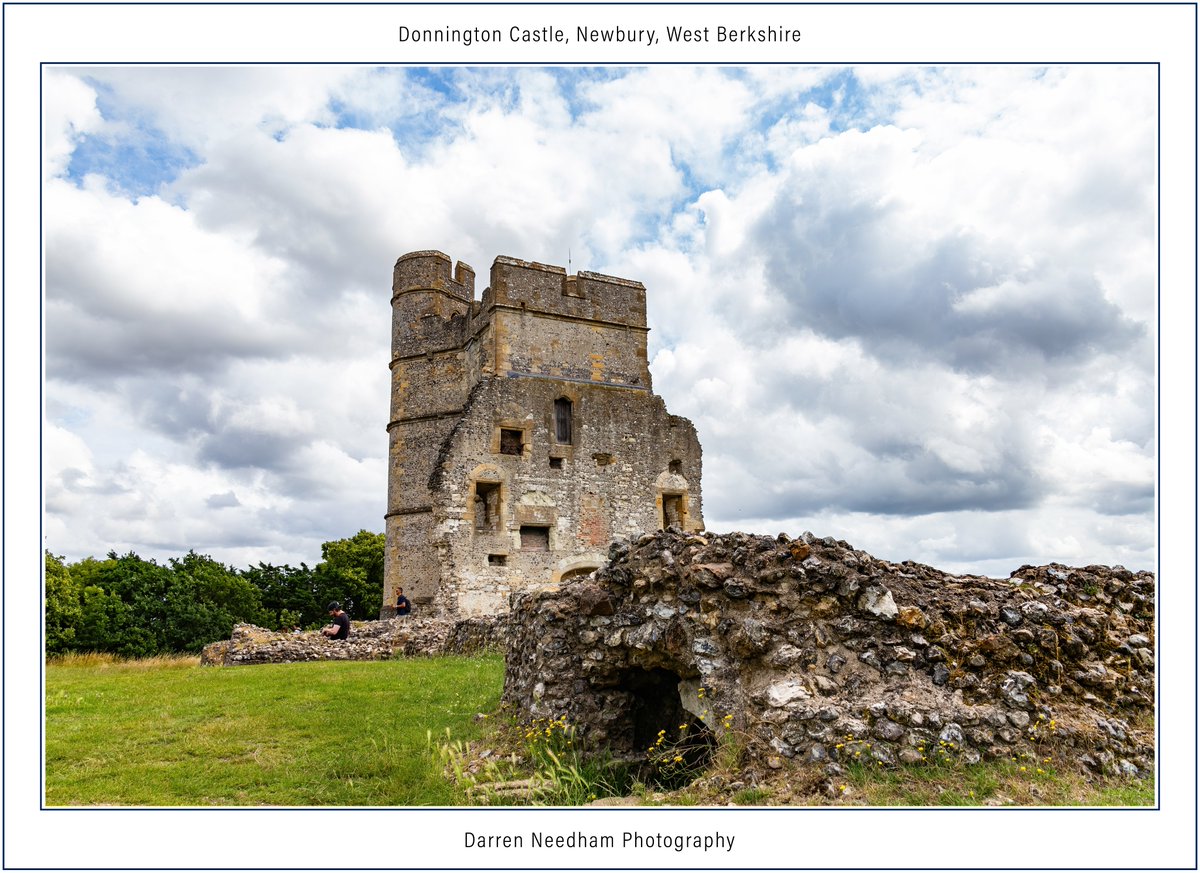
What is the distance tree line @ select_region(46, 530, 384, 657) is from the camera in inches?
1273

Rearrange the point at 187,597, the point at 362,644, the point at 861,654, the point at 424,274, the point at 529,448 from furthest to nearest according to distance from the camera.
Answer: the point at 187,597
the point at 424,274
the point at 529,448
the point at 362,644
the point at 861,654

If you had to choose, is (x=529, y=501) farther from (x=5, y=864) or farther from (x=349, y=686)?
(x=5, y=864)

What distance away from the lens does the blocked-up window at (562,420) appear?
2212 cm

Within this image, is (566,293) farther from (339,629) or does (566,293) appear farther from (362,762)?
(362,762)

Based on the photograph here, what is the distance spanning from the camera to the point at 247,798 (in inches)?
249

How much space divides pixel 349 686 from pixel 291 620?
30.2m

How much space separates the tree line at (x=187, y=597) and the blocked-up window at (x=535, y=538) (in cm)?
1691

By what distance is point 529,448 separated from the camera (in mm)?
21391

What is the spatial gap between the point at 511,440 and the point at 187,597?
20.7 meters

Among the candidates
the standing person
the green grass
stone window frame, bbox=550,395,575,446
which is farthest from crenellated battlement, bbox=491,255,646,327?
the green grass

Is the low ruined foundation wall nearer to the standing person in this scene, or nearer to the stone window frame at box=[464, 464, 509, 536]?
the standing person

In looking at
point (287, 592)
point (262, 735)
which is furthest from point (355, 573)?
point (262, 735)

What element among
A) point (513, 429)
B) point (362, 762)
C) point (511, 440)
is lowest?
point (362, 762)

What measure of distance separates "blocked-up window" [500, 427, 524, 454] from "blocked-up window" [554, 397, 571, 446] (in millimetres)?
1008
